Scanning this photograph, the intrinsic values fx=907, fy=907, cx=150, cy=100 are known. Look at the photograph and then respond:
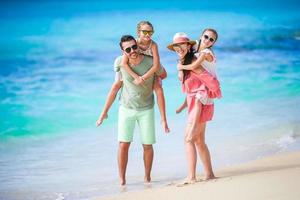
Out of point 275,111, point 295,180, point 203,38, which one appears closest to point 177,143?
point 275,111

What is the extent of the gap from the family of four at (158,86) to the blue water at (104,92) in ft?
1.52

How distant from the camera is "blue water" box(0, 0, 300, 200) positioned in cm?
707

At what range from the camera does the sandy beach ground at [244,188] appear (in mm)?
4992

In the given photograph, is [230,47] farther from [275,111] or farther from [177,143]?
[177,143]

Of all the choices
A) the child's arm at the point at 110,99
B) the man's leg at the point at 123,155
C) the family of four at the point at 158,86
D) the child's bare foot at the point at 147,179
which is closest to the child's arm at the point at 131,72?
the family of four at the point at 158,86

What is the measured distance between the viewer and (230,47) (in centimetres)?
1426

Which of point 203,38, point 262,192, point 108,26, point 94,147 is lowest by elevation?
point 262,192

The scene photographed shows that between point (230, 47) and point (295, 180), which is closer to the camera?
point (295, 180)

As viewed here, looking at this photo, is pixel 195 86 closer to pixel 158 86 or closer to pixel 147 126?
pixel 158 86

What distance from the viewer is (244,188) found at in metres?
5.18

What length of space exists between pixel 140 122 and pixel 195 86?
61cm

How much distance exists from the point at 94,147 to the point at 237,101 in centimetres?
241

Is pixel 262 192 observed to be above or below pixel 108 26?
below

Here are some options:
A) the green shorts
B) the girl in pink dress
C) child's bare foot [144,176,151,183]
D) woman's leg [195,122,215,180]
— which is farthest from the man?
woman's leg [195,122,215,180]
